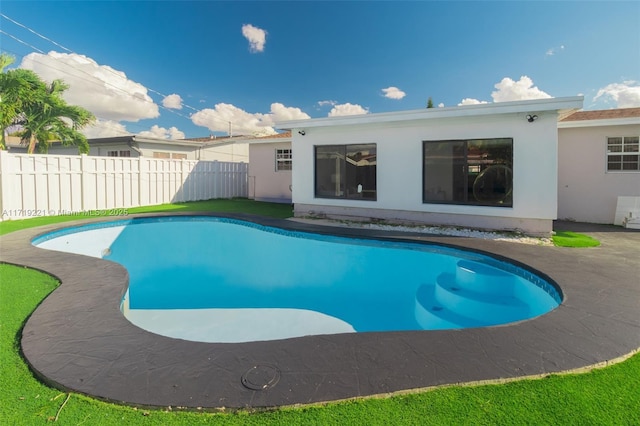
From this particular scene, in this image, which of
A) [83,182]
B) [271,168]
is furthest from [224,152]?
[83,182]

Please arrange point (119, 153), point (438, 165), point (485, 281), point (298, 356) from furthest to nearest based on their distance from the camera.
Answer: point (119, 153)
point (438, 165)
point (485, 281)
point (298, 356)

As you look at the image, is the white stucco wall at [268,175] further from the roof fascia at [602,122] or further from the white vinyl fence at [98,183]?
the roof fascia at [602,122]

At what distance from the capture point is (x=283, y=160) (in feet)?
60.2

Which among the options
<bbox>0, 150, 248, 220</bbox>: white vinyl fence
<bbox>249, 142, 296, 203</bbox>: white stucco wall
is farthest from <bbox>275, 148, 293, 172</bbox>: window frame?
<bbox>0, 150, 248, 220</bbox>: white vinyl fence

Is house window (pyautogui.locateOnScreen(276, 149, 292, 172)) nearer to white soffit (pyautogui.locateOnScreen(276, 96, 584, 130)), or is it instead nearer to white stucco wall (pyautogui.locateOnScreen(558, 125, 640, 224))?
white soffit (pyautogui.locateOnScreen(276, 96, 584, 130))

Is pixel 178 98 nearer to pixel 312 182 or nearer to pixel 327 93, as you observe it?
pixel 327 93

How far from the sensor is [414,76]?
21.2m

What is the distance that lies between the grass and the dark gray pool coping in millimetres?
3735

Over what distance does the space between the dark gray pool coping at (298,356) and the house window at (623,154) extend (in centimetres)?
850

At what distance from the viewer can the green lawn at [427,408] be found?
7.80 ft

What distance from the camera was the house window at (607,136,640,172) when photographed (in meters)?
10.9

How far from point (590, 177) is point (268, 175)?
45.2 feet

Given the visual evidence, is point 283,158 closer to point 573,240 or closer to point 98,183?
point 98,183

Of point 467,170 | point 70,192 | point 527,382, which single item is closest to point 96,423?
point 527,382
